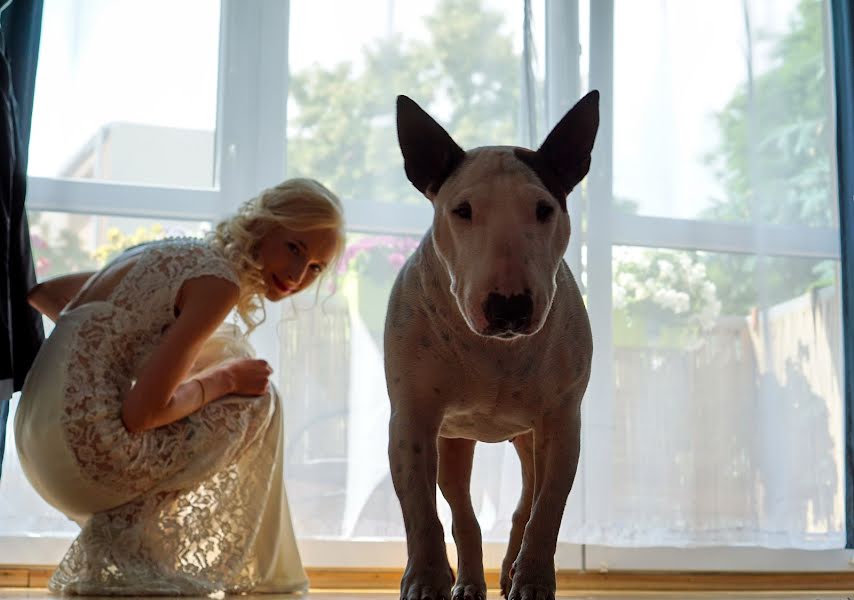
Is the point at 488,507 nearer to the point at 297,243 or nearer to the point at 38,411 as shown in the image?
the point at 297,243

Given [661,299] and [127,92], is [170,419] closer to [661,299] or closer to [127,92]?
[127,92]

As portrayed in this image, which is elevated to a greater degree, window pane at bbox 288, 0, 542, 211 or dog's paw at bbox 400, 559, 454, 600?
window pane at bbox 288, 0, 542, 211

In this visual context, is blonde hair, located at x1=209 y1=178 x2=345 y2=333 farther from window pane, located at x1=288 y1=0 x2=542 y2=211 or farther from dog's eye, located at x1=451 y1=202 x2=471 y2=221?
dog's eye, located at x1=451 y1=202 x2=471 y2=221

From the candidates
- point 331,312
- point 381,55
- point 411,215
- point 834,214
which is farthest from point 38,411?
point 834,214

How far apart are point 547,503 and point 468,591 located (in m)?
0.25

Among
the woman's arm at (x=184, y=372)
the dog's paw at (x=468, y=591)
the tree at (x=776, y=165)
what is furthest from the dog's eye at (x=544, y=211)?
the tree at (x=776, y=165)

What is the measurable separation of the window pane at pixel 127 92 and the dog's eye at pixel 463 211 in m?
1.67

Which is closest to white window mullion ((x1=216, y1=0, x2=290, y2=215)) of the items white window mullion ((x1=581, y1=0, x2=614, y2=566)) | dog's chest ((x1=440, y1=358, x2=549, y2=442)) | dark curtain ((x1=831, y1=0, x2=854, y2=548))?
white window mullion ((x1=581, y1=0, x2=614, y2=566))

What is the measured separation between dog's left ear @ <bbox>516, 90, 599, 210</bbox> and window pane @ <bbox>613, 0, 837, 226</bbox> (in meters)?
1.65

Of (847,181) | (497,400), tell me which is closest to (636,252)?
(847,181)

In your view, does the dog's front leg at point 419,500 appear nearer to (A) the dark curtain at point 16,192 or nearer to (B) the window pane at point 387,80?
(A) the dark curtain at point 16,192

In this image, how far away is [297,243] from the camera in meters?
2.33

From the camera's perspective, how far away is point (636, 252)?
2.97 metres

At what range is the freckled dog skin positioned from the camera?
123 centimetres
